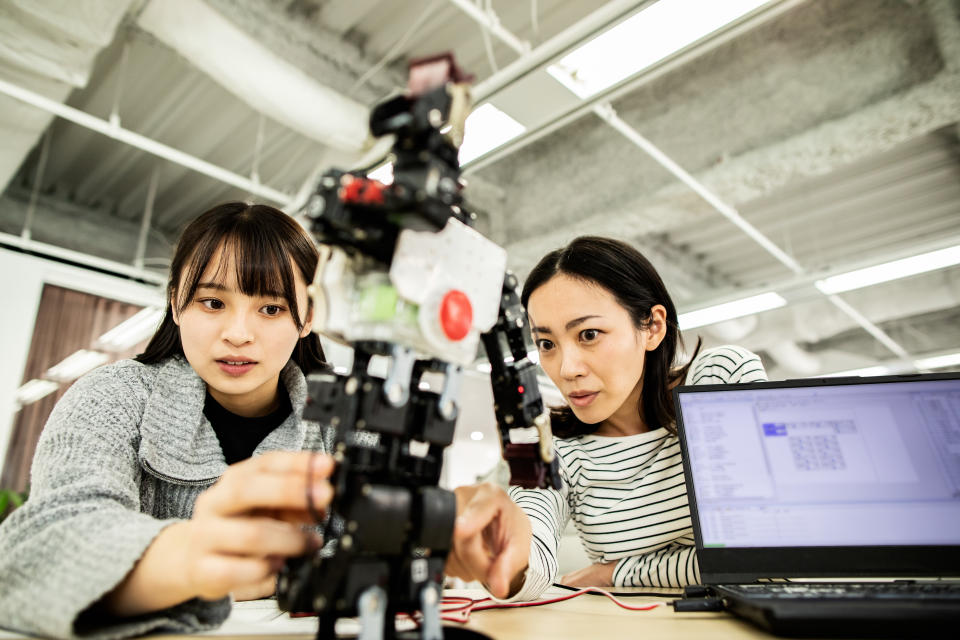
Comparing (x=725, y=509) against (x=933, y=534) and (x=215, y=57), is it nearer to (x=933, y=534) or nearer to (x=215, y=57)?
(x=933, y=534)

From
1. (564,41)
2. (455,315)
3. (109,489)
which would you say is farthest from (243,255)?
(564,41)

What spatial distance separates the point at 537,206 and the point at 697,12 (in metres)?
2.22

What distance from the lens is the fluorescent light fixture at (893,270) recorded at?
11.4 feet

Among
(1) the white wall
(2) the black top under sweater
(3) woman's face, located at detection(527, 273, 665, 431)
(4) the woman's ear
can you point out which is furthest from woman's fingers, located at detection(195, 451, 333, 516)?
(1) the white wall

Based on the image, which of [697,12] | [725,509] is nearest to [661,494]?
[725,509]

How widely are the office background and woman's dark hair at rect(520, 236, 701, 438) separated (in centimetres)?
97

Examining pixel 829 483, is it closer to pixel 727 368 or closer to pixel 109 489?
pixel 727 368

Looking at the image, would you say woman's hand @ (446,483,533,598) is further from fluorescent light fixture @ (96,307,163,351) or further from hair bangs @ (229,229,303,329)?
fluorescent light fixture @ (96,307,163,351)

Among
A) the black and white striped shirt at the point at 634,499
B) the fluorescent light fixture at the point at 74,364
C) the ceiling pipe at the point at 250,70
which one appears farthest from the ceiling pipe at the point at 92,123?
the black and white striped shirt at the point at 634,499

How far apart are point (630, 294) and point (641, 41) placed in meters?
1.14

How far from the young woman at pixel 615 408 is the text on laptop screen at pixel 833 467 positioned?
0.33 meters

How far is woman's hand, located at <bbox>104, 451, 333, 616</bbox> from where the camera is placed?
49 cm

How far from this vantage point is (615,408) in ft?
4.40

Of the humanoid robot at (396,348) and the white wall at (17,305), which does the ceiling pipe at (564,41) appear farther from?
the white wall at (17,305)
